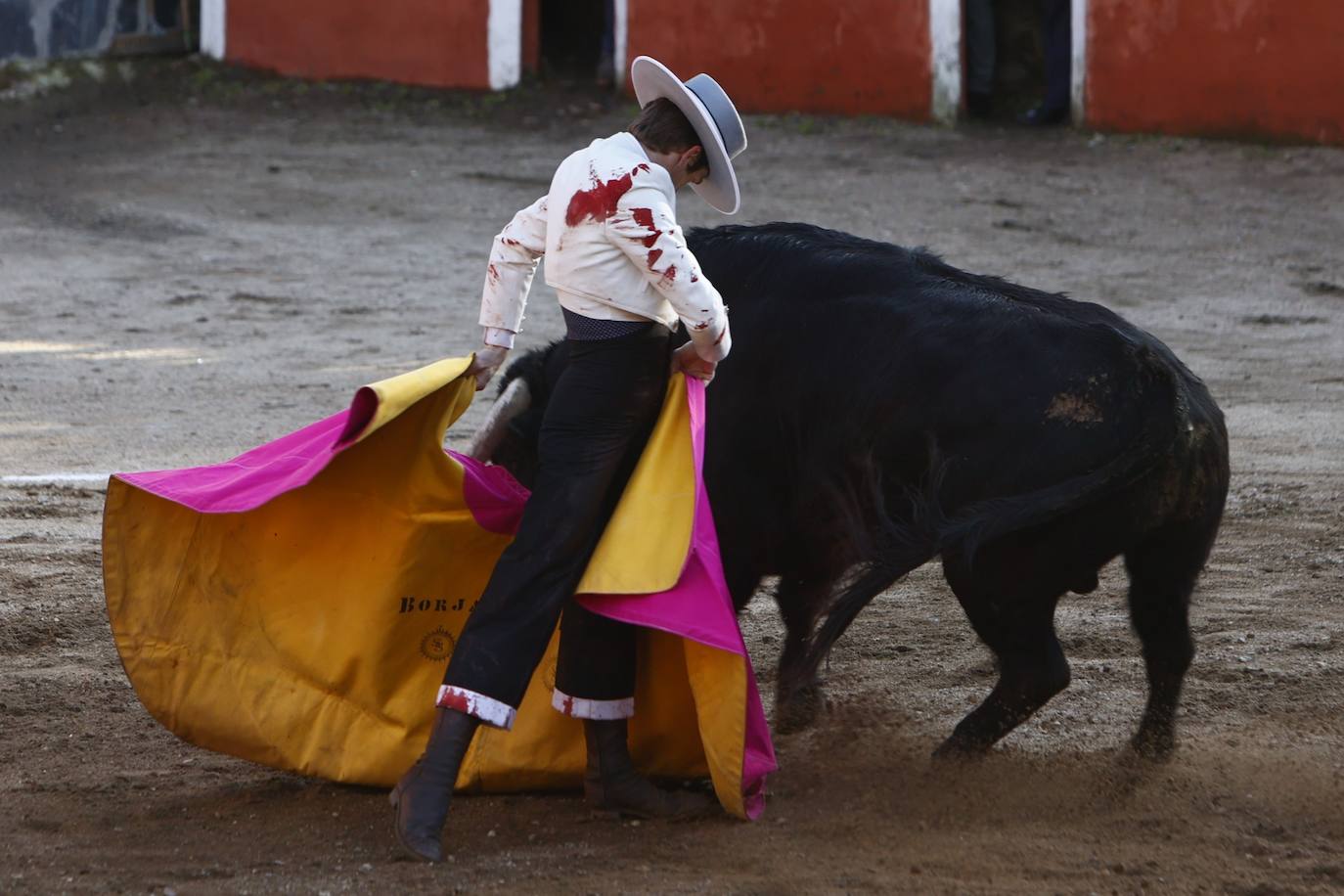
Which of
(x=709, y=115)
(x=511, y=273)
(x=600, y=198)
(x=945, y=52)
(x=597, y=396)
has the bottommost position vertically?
(x=597, y=396)

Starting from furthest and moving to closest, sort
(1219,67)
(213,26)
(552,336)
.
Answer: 1. (213,26)
2. (1219,67)
3. (552,336)

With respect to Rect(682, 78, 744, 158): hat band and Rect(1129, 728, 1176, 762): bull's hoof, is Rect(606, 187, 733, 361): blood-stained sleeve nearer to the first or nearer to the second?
Rect(682, 78, 744, 158): hat band

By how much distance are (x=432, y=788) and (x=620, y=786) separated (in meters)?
0.42

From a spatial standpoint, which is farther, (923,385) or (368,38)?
(368,38)

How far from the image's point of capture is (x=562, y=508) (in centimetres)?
305

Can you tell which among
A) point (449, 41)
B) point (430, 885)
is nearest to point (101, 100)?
→ point (449, 41)

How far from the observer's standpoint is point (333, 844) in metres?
3.07

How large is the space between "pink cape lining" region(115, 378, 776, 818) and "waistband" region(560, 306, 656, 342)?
0.58 feet

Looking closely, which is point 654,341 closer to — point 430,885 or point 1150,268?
point 430,885

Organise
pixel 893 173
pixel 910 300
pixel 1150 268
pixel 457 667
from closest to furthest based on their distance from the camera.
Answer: pixel 457 667
pixel 910 300
pixel 1150 268
pixel 893 173

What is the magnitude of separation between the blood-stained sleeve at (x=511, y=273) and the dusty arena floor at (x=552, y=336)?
0.71 m

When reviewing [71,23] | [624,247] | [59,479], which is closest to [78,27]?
[71,23]

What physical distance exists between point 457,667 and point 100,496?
8.82ft

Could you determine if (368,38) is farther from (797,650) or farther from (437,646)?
(437,646)
